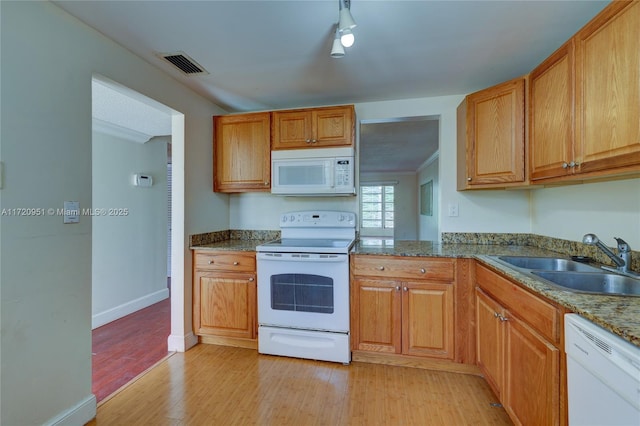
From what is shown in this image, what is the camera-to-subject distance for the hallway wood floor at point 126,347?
2139 millimetres

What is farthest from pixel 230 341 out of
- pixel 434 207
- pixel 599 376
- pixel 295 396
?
pixel 434 207

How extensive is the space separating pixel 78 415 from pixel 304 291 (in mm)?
1496

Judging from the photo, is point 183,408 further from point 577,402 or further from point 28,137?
point 577,402

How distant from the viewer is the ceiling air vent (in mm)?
2009

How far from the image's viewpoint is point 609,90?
131 centimetres

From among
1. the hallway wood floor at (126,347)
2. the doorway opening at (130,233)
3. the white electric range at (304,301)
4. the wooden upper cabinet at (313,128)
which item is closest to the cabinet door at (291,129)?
the wooden upper cabinet at (313,128)

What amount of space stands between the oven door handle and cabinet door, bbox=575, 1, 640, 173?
1.52m

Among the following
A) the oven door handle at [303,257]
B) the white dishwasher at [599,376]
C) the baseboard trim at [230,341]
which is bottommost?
the baseboard trim at [230,341]

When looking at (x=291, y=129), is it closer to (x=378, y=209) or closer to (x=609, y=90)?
(x=609, y=90)

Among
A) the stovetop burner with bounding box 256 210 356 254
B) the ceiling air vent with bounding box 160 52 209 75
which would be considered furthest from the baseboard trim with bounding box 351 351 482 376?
the ceiling air vent with bounding box 160 52 209 75

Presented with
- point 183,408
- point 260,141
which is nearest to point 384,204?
point 260,141

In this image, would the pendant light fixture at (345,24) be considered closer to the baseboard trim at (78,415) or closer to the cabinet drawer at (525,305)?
the cabinet drawer at (525,305)

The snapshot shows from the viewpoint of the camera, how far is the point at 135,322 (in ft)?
10.5

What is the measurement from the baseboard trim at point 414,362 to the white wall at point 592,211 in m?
1.18
